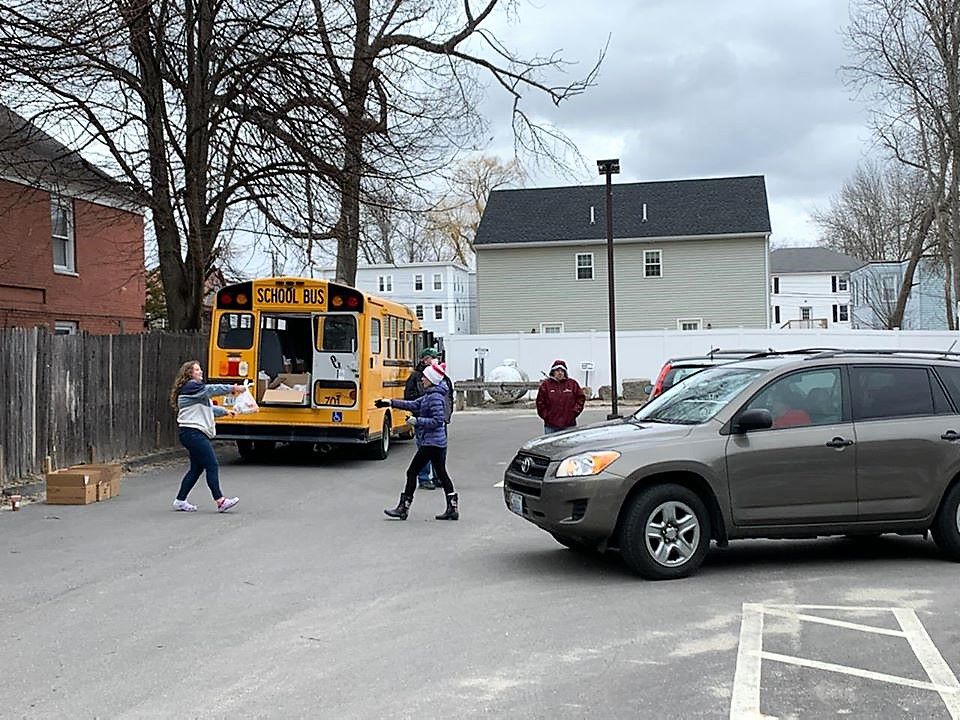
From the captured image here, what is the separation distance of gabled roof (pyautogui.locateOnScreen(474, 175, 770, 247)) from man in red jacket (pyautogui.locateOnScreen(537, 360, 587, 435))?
1193 inches

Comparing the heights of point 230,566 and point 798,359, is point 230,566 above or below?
below

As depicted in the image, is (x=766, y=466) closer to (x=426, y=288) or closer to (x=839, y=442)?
(x=839, y=442)

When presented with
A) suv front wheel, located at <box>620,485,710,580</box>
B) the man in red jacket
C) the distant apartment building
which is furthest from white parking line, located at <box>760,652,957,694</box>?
the distant apartment building

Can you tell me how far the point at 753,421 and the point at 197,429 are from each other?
6657 mm

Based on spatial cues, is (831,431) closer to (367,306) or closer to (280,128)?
(367,306)

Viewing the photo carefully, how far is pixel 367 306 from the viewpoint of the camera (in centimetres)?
1730

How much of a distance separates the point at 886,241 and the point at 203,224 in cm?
5500

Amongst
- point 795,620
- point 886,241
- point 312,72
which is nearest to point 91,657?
point 795,620

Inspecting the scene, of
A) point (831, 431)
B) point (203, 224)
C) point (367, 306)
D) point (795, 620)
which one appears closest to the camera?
point (795, 620)

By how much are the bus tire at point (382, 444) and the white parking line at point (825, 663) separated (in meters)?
11.6

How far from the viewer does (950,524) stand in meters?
8.90

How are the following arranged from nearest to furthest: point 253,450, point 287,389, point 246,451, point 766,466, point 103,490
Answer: point 766,466
point 103,490
point 287,389
point 246,451
point 253,450

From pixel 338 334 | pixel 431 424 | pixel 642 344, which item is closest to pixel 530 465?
pixel 431 424

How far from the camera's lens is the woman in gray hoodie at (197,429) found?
1236cm
